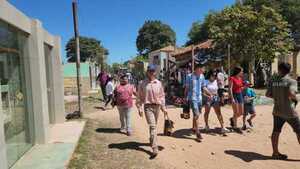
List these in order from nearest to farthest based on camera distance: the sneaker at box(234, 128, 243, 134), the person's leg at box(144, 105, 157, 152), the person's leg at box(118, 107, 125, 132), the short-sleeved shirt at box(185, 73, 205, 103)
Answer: the person's leg at box(144, 105, 157, 152)
the short-sleeved shirt at box(185, 73, 205, 103)
the sneaker at box(234, 128, 243, 134)
the person's leg at box(118, 107, 125, 132)

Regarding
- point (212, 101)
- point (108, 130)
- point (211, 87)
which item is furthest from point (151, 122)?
point (108, 130)

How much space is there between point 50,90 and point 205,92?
4.73 meters

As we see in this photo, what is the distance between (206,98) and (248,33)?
12.2 meters

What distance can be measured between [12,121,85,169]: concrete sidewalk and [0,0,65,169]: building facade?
6.8 inches

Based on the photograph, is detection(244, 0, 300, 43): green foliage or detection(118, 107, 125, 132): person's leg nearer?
detection(118, 107, 125, 132): person's leg

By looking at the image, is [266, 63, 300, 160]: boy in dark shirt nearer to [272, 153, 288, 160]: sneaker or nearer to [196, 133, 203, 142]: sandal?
[272, 153, 288, 160]: sneaker

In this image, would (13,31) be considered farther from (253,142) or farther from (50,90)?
(253,142)

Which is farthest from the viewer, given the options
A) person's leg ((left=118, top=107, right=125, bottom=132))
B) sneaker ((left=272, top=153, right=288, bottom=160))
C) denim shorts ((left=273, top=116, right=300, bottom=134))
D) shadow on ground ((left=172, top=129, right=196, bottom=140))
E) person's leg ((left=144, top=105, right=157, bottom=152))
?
person's leg ((left=118, top=107, right=125, bottom=132))

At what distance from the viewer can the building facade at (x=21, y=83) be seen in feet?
18.5

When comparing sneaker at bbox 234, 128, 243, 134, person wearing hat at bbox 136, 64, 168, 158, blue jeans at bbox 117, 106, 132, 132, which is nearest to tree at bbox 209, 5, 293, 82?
sneaker at bbox 234, 128, 243, 134

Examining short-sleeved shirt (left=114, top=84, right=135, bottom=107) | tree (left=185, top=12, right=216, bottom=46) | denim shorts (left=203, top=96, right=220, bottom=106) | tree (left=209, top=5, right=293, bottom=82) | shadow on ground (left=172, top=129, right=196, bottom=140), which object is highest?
tree (left=185, top=12, right=216, bottom=46)

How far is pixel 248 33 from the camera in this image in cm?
1870

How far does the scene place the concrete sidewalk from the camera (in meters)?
5.65

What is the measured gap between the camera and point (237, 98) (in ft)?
25.7
